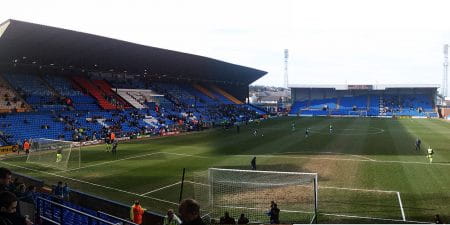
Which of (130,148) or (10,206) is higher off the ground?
(10,206)

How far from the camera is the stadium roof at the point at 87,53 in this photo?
1656 inches

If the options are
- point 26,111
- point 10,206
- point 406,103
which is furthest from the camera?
point 406,103

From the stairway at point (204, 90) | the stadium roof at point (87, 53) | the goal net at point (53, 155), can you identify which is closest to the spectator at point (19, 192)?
the goal net at point (53, 155)

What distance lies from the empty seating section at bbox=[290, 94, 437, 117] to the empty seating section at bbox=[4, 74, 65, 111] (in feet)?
240

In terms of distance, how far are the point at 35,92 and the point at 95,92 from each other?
10622mm

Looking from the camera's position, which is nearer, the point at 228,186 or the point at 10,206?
the point at 10,206

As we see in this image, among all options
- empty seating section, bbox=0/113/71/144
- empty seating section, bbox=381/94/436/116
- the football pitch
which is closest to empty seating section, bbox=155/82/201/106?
the football pitch

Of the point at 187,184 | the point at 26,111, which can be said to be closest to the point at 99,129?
the point at 26,111

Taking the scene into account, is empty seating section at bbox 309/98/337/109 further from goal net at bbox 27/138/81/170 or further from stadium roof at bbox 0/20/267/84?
goal net at bbox 27/138/81/170

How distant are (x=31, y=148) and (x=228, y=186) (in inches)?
951

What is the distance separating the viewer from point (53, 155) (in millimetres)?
32812

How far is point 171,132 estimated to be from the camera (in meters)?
57.7

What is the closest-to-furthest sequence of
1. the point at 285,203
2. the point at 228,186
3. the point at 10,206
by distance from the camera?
the point at 10,206 → the point at 285,203 → the point at 228,186

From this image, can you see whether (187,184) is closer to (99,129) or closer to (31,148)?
(31,148)
